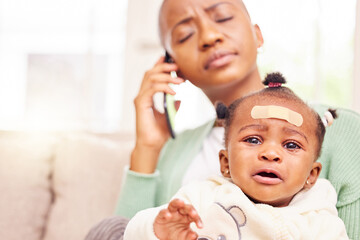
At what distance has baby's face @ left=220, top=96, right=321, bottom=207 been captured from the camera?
0.79 m

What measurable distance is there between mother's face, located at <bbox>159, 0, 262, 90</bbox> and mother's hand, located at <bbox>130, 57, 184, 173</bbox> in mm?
151

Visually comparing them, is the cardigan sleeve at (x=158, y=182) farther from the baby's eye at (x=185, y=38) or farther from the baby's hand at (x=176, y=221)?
the baby's hand at (x=176, y=221)

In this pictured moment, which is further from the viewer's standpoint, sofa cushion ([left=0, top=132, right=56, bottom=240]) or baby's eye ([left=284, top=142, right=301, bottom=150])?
sofa cushion ([left=0, top=132, right=56, bottom=240])

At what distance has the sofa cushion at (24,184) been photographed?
1.47 metres

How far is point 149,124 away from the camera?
1.27 meters

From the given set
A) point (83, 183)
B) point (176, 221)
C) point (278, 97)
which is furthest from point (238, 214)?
point (83, 183)

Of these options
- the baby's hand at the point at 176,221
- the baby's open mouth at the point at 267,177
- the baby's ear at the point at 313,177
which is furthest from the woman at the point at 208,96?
the baby's hand at the point at 176,221

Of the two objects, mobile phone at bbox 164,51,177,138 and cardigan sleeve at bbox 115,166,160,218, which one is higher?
mobile phone at bbox 164,51,177,138

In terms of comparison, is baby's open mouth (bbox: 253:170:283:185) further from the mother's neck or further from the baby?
the mother's neck

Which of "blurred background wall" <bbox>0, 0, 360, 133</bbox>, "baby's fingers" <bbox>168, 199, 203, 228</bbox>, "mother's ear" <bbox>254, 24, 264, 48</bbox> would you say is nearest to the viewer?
"baby's fingers" <bbox>168, 199, 203, 228</bbox>

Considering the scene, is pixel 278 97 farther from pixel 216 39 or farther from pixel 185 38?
pixel 185 38

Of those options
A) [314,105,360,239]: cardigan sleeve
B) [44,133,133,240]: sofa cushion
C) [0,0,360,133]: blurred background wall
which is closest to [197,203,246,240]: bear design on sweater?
[314,105,360,239]: cardigan sleeve

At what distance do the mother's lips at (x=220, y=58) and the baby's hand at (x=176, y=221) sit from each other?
0.43 metres

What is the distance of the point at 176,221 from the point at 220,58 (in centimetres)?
44
